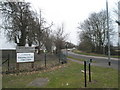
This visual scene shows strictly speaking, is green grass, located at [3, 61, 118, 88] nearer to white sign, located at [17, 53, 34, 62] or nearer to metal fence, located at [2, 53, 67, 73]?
metal fence, located at [2, 53, 67, 73]

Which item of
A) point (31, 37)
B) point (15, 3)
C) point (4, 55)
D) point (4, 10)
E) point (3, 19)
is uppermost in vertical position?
point (15, 3)

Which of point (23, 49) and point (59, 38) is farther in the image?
point (59, 38)

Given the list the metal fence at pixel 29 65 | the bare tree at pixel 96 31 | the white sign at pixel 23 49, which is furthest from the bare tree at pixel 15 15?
the bare tree at pixel 96 31

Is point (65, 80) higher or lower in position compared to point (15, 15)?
lower

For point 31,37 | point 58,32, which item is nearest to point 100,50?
point 58,32

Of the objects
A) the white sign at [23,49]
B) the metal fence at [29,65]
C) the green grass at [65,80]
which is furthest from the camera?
the white sign at [23,49]

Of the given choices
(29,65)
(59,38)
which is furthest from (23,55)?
(59,38)

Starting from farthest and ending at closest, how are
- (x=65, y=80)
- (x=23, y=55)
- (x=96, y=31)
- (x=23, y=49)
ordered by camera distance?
(x=96, y=31), (x=23, y=49), (x=23, y=55), (x=65, y=80)

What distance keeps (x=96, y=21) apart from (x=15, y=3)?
26.3m

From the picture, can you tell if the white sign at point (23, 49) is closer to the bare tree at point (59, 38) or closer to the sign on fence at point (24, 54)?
the sign on fence at point (24, 54)

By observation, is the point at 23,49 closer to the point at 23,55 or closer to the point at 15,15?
the point at 23,55

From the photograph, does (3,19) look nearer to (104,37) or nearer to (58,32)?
(58,32)

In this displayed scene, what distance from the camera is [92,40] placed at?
38938mm

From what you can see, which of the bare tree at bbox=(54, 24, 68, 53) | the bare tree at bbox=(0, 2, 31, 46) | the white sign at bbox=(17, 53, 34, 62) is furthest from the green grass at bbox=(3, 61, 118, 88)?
the bare tree at bbox=(54, 24, 68, 53)
